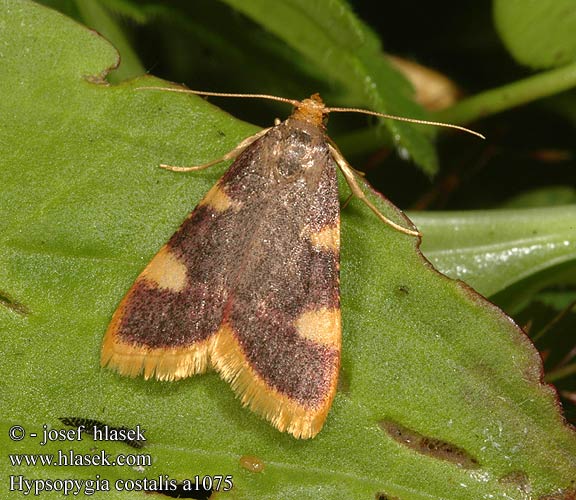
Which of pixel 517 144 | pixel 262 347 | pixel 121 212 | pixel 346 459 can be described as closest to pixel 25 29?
pixel 121 212

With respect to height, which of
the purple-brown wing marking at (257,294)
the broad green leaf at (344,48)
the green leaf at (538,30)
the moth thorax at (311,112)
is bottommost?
the purple-brown wing marking at (257,294)

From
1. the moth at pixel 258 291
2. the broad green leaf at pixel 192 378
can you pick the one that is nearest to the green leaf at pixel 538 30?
the moth at pixel 258 291

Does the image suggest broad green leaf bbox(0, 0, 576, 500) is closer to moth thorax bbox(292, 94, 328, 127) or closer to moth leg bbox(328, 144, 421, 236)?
moth leg bbox(328, 144, 421, 236)

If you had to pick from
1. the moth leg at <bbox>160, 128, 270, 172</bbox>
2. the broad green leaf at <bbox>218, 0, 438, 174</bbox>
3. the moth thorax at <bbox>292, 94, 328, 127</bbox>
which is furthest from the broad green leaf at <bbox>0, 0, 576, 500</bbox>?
the broad green leaf at <bbox>218, 0, 438, 174</bbox>

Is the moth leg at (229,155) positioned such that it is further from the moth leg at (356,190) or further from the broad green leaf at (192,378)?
the moth leg at (356,190)

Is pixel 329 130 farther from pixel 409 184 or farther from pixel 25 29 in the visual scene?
pixel 25 29
